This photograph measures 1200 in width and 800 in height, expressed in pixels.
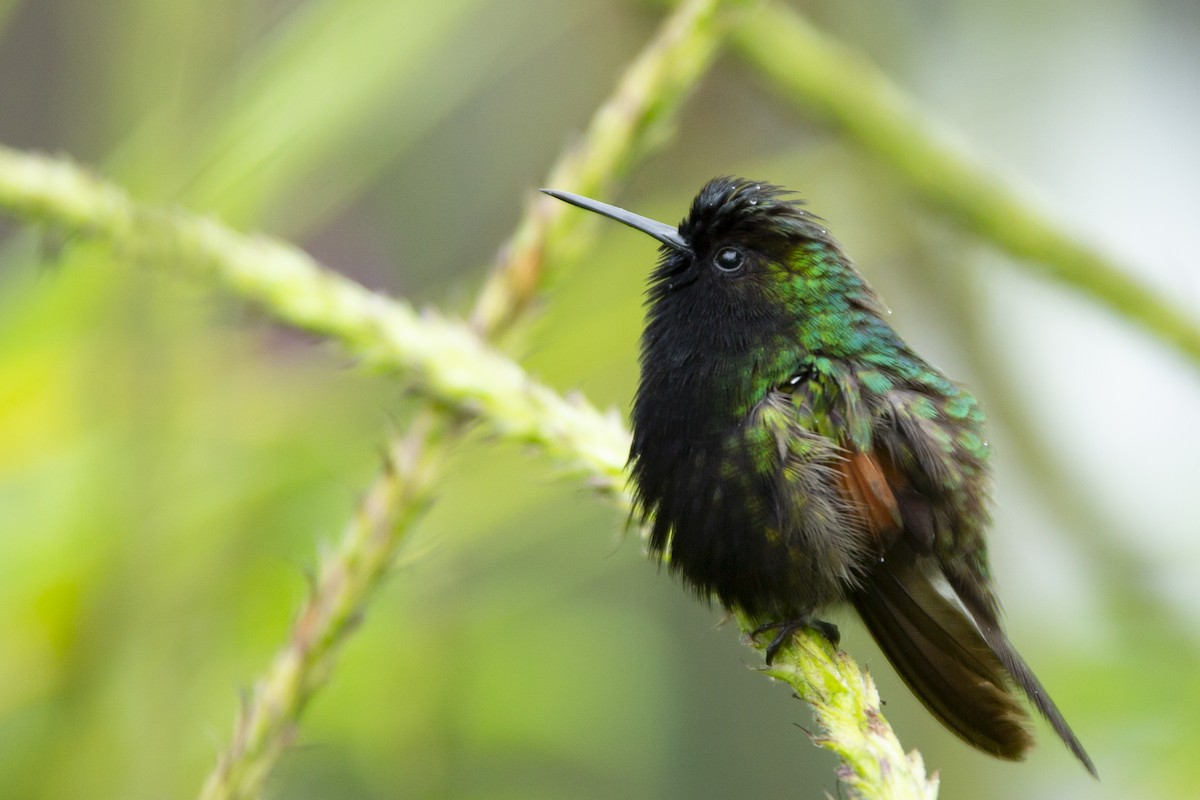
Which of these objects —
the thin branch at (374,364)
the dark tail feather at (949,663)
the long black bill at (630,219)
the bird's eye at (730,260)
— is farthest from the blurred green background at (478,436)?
the dark tail feather at (949,663)

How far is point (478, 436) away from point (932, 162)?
145cm

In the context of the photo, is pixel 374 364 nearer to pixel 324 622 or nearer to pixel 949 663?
pixel 324 622

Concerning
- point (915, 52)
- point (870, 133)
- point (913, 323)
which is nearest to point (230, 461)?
point (870, 133)

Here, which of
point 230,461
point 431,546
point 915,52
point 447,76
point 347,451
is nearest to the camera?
point 431,546

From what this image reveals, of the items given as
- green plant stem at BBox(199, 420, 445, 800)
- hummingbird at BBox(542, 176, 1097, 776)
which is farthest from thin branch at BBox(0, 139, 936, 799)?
hummingbird at BBox(542, 176, 1097, 776)

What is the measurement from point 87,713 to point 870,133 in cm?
230

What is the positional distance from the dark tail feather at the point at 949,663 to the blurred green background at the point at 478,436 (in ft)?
2.53

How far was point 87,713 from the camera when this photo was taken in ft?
6.19

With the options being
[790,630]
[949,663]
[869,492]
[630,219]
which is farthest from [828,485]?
[630,219]

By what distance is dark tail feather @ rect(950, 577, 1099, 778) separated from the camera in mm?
2139

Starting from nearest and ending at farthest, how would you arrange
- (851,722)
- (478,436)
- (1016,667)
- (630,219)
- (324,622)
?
(851,722)
(324,622)
(1016,667)
(478,436)
(630,219)

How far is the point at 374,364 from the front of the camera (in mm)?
2375

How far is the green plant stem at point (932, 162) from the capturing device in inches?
114

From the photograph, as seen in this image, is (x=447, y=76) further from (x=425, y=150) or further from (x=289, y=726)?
(x=289, y=726)
